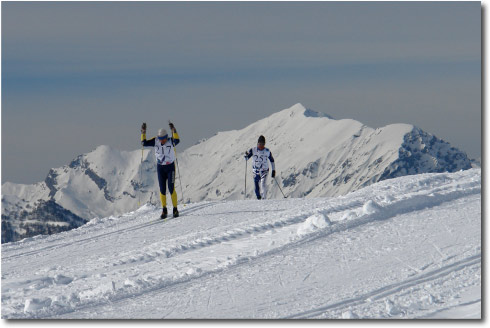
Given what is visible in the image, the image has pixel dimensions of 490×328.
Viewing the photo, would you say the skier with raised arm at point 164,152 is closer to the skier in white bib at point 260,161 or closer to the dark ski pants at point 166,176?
the dark ski pants at point 166,176

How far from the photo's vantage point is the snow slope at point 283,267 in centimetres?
1079

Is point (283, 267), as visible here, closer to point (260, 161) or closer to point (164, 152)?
point (164, 152)

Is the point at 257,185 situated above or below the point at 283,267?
above

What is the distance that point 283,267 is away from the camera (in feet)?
40.4

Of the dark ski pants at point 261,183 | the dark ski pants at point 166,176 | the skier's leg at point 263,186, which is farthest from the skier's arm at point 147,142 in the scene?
the skier's leg at point 263,186

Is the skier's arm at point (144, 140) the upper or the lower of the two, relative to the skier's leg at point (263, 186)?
upper

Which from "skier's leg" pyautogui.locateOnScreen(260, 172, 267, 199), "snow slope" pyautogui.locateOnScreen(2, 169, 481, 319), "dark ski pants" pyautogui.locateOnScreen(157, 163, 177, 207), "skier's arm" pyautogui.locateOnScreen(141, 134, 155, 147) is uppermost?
"skier's arm" pyautogui.locateOnScreen(141, 134, 155, 147)

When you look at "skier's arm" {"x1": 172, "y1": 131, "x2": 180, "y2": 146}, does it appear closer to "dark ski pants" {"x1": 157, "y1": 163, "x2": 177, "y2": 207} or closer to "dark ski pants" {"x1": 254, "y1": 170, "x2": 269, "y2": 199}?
"dark ski pants" {"x1": 157, "y1": 163, "x2": 177, "y2": 207}

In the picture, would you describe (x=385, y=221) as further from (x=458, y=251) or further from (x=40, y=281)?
(x=40, y=281)

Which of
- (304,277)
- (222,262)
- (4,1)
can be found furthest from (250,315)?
(4,1)

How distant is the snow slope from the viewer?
1079 centimetres

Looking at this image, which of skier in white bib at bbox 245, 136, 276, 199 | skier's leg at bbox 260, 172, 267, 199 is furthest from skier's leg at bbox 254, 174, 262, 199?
skier's leg at bbox 260, 172, 267, 199

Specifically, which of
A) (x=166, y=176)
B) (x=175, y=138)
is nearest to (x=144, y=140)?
(x=175, y=138)

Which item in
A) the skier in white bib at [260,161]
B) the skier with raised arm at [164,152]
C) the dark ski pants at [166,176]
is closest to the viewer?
the skier with raised arm at [164,152]
